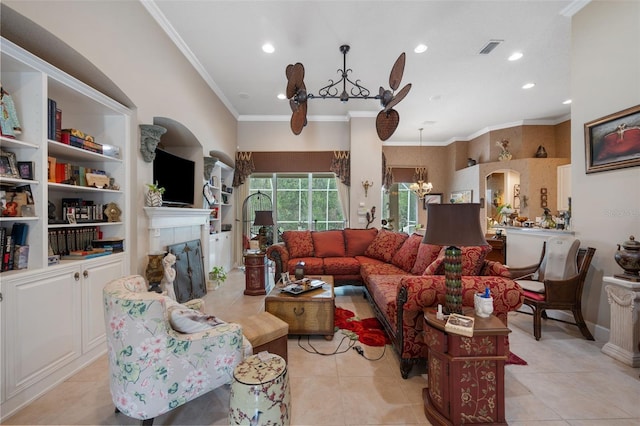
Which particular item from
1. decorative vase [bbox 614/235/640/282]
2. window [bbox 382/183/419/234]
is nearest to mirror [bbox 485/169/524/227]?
window [bbox 382/183/419/234]

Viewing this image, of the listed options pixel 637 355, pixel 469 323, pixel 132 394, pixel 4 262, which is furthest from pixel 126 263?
pixel 637 355

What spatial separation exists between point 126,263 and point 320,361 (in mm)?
2104

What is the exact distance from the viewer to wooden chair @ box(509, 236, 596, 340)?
2.57 meters

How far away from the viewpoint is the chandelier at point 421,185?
6.89 metres

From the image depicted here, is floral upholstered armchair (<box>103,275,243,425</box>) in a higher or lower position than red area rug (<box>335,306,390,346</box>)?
higher

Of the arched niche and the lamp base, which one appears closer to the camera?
the lamp base

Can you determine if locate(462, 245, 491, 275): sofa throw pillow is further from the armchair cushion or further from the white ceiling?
the white ceiling

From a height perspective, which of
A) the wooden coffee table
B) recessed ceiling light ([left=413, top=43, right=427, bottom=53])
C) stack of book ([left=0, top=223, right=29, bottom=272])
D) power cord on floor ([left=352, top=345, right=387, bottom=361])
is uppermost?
recessed ceiling light ([left=413, top=43, right=427, bottom=53])

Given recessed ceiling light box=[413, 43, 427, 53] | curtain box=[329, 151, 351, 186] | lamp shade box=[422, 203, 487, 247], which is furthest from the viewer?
curtain box=[329, 151, 351, 186]

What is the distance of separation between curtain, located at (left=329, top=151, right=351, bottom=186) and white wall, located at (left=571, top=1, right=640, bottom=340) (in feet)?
11.9

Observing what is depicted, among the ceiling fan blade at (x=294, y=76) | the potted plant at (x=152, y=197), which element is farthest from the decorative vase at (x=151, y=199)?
the ceiling fan blade at (x=294, y=76)

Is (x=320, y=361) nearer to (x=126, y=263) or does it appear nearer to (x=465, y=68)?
(x=126, y=263)

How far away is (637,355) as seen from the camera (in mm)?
2111

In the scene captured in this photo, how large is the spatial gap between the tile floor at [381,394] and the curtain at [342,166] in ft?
12.8
